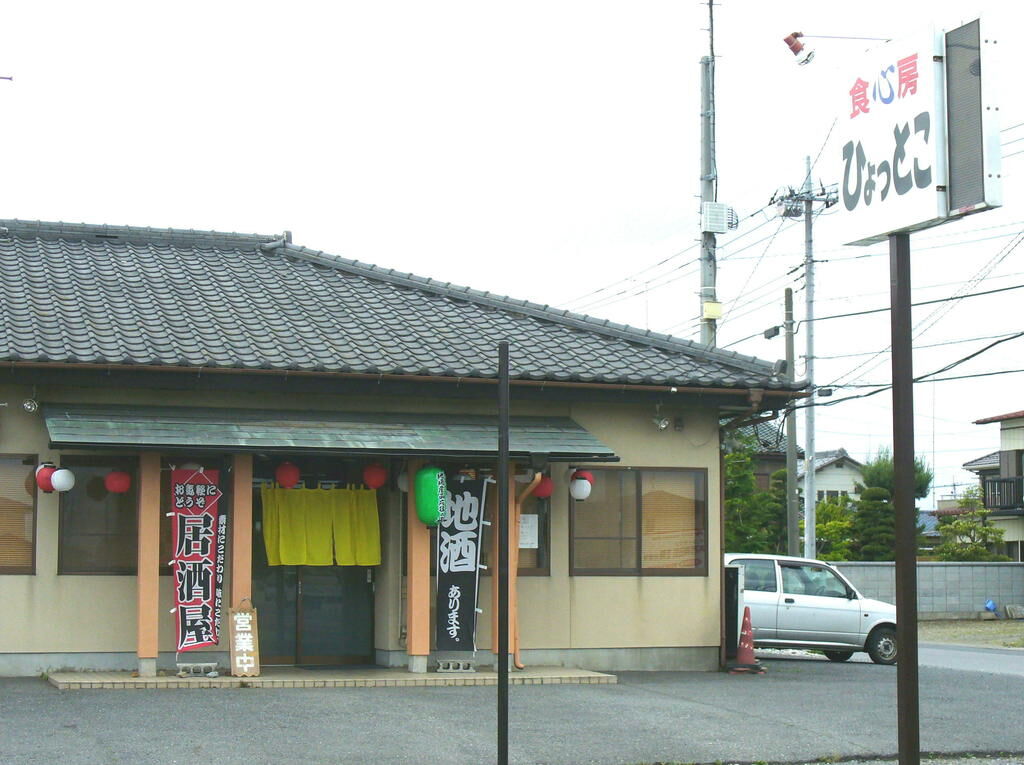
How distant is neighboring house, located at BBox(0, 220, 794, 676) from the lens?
13406 millimetres

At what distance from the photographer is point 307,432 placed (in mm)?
13680

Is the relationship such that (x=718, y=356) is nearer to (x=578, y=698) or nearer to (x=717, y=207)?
(x=578, y=698)

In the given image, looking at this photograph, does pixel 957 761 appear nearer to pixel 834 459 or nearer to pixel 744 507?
pixel 744 507

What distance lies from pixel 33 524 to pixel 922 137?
35.4 feet

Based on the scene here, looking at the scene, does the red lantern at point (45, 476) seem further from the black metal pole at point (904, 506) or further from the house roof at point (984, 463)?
the house roof at point (984, 463)

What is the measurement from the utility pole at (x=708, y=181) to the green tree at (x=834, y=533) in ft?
59.5

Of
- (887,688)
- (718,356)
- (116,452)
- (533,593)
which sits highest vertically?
(718,356)

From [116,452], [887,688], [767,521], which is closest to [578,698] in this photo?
[887,688]

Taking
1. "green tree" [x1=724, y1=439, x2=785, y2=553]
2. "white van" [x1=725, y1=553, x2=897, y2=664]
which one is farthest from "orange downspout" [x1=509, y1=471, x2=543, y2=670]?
"green tree" [x1=724, y1=439, x2=785, y2=553]

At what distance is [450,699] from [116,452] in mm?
4338

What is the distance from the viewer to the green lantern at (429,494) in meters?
13.7

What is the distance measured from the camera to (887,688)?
563 inches

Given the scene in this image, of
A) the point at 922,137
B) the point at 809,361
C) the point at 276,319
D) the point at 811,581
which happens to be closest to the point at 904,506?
the point at 922,137

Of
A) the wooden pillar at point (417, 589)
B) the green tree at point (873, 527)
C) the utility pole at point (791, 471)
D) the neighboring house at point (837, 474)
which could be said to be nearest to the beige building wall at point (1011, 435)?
the green tree at point (873, 527)
